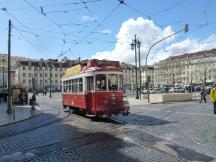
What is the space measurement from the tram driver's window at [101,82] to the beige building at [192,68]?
102m

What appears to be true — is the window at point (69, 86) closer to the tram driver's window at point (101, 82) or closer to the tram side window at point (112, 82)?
the tram driver's window at point (101, 82)

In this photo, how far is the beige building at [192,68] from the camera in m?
127

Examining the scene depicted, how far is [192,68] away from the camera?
146 meters

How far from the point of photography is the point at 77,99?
2433 centimetres

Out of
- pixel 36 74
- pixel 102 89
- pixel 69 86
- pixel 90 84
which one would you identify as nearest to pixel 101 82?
pixel 102 89

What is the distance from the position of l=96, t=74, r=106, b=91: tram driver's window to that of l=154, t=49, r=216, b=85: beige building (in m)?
102

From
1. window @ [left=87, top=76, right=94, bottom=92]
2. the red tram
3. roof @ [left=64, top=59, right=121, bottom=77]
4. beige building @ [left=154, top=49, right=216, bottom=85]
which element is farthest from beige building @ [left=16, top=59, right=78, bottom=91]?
window @ [left=87, top=76, right=94, bottom=92]

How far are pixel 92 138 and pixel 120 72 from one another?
302 inches

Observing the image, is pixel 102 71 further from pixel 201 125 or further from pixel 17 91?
pixel 17 91

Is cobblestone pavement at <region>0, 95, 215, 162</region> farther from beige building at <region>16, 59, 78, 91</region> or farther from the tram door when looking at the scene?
beige building at <region>16, 59, 78, 91</region>

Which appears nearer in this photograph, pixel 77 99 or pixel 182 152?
pixel 182 152

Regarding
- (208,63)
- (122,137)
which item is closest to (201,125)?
(122,137)

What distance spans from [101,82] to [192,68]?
129466mm

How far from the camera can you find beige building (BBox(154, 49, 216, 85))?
417 feet
